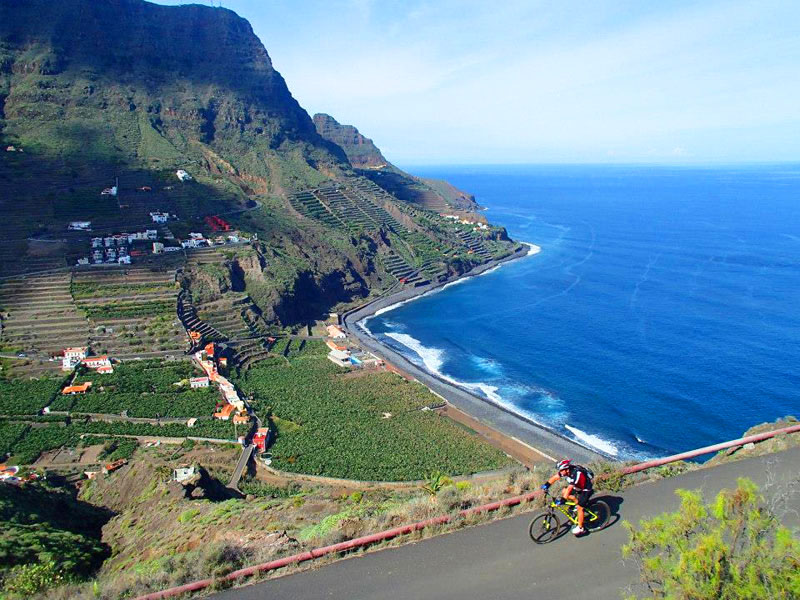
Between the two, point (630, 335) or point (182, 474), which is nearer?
point (182, 474)

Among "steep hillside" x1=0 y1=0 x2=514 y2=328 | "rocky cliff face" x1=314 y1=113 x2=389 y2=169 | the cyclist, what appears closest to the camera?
the cyclist

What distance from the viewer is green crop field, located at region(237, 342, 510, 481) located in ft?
112

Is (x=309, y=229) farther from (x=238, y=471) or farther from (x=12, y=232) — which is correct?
(x=238, y=471)

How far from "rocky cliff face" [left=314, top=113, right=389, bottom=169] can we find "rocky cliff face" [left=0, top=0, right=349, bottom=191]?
173 feet

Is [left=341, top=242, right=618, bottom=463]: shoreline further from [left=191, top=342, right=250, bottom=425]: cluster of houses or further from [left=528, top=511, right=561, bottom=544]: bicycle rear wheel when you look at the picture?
[left=528, top=511, right=561, bottom=544]: bicycle rear wheel

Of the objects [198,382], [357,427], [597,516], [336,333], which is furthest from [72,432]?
[597,516]

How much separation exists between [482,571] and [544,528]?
1.36m

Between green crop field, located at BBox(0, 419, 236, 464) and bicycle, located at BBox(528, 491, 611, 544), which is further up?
bicycle, located at BBox(528, 491, 611, 544)

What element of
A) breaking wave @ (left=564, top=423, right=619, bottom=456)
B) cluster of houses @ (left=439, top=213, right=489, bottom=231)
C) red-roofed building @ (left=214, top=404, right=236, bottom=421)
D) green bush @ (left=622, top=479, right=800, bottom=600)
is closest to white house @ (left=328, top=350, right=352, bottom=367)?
red-roofed building @ (left=214, top=404, right=236, bottom=421)

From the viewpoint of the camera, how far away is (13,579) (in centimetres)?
1221

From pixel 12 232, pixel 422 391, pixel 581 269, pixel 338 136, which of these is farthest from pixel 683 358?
pixel 338 136

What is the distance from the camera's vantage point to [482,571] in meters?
9.33

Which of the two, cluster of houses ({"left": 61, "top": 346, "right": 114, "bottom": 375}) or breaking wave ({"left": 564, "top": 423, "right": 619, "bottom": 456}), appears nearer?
breaking wave ({"left": 564, "top": 423, "right": 619, "bottom": 456})

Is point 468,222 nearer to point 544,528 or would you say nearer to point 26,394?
point 26,394
